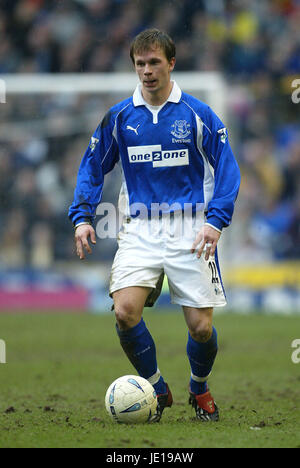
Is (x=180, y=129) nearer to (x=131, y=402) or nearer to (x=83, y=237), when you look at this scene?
(x=83, y=237)

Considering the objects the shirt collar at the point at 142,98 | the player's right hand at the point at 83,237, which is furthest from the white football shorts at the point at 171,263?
the shirt collar at the point at 142,98

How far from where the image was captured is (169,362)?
29.0 ft

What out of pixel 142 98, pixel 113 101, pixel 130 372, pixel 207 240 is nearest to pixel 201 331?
pixel 207 240

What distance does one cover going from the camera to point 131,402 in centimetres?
504

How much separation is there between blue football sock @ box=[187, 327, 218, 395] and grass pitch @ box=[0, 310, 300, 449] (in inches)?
8.5

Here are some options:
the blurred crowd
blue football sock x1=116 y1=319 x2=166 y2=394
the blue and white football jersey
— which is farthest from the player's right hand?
the blurred crowd

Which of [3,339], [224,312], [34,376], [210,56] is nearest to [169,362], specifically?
[34,376]

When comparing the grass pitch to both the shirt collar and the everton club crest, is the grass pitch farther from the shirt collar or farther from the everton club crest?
the shirt collar

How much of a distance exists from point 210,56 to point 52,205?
4.75m

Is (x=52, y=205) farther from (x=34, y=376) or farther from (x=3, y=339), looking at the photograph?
(x=34, y=376)

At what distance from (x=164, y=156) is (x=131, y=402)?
1.50 m

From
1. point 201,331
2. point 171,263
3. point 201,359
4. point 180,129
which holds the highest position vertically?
point 180,129

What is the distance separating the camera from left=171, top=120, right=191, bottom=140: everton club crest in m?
5.41

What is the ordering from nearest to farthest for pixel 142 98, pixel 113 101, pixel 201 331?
1. pixel 201 331
2. pixel 142 98
3. pixel 113 101
